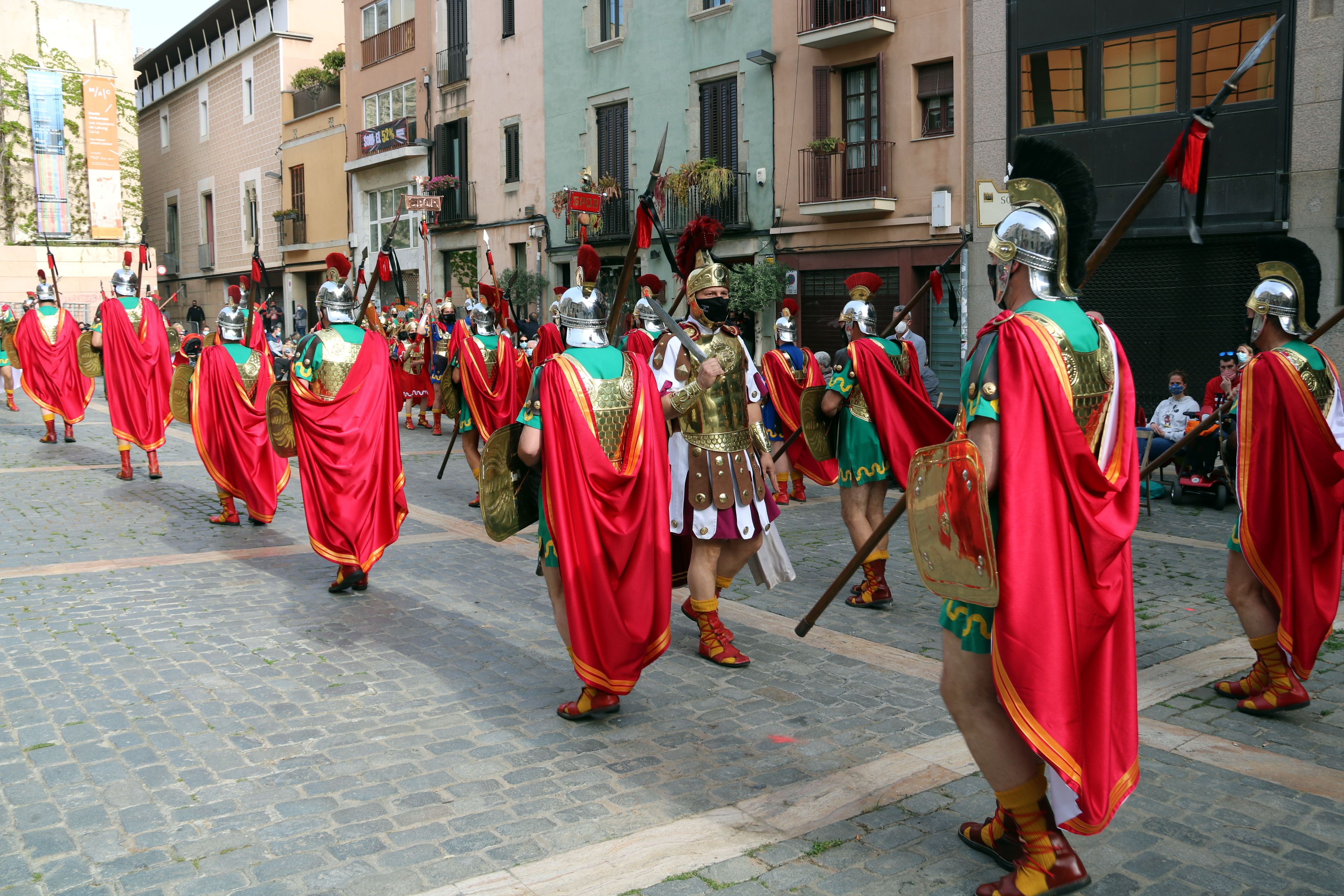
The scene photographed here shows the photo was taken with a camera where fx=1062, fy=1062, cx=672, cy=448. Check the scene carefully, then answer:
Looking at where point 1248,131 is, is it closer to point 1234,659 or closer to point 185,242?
point 1234,659

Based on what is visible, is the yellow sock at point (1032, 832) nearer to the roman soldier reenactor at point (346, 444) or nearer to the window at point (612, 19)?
the roman soldier reenactor at point (346, 444)

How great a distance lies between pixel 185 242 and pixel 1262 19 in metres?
43.2

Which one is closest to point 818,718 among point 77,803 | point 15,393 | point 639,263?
point 77,803

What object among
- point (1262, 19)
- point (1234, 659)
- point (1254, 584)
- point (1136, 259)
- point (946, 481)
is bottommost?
point (1234, 659)

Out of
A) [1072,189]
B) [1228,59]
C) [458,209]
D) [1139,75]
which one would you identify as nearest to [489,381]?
[1072,189]

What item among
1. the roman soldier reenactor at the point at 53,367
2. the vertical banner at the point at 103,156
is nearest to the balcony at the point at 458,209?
the vertical banner at the point at 103,156

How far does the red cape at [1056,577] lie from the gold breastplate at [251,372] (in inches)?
331

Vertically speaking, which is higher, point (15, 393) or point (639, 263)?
point (639, 263)

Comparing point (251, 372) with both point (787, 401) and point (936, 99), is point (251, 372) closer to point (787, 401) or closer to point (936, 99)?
point (787, 401)

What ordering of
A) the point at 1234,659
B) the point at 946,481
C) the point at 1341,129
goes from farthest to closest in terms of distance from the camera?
the point at 1341,129 → the point at 1234,659 → the point at 946,481

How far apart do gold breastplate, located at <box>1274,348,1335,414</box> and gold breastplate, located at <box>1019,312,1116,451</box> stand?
7.56 feet

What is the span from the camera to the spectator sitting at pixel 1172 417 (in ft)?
38.7

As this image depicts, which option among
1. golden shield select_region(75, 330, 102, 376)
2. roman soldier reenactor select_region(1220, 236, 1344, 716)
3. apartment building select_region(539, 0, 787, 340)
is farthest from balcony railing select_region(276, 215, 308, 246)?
roman soldier reenactor select_region(1220, 236, 1344, 716)

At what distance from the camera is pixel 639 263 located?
23547 mm
